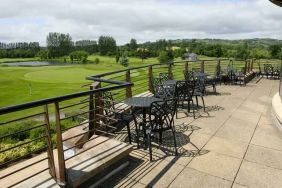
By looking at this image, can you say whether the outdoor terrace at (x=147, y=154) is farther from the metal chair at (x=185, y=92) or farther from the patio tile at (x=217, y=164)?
the metal chair at (x=185, y=92)

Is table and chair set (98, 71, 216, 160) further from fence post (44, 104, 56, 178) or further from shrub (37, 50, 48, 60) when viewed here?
shrub (37, 50, 48, 60)

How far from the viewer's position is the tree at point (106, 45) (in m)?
129

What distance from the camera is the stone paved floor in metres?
2.90

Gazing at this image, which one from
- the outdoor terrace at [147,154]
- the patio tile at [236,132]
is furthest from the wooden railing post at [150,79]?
the patio tile at [236,132]

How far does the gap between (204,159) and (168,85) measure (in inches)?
107

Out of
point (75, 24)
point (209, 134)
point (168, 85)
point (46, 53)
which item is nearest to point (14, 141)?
point (168, 85)

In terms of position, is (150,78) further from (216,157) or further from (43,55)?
(43,55)

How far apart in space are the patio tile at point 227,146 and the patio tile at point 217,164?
0.15 m

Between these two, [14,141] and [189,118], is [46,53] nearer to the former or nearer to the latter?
[14,141]

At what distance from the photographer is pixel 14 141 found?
13922mm

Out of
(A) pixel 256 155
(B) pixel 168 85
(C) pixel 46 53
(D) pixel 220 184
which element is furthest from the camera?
(C) pixel 46 53

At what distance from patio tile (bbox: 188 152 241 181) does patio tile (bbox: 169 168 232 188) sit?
0.10 metres

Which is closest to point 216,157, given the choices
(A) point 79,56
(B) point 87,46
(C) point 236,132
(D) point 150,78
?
(C) point 236,132

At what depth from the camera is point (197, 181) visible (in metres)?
2.89
